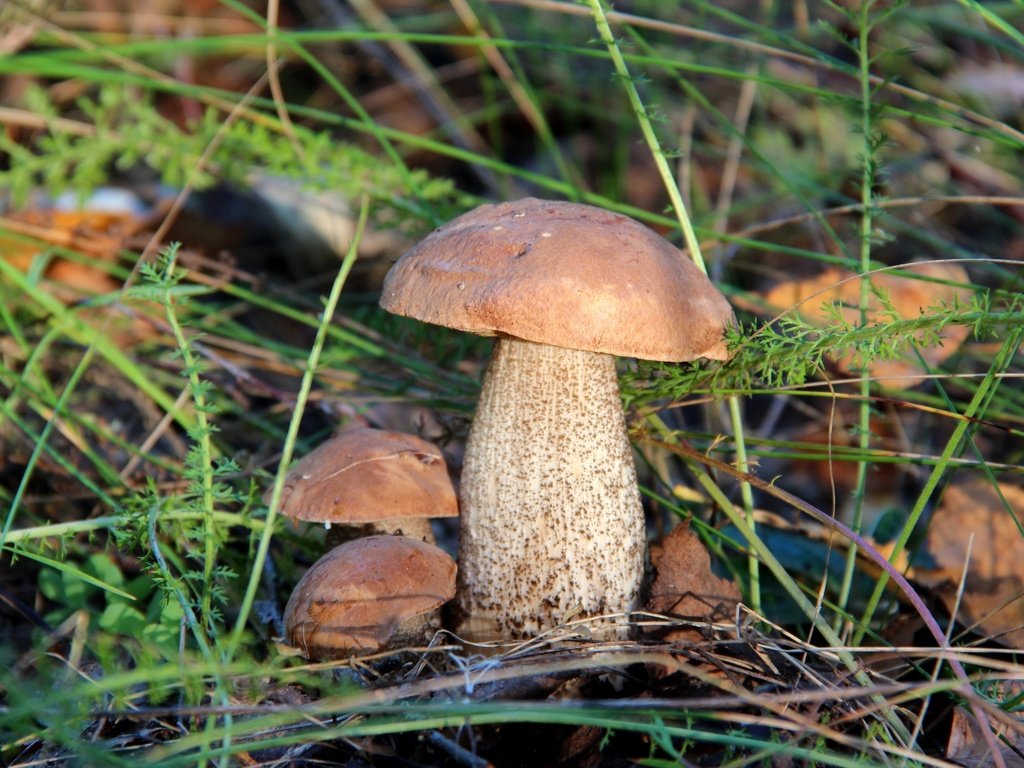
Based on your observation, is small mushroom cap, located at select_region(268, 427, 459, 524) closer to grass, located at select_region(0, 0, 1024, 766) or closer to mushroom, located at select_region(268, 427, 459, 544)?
mushroom, located at select_region(268, 427, 459, 544)

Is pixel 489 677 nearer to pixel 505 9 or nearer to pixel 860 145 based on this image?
Result: pixel 505 9

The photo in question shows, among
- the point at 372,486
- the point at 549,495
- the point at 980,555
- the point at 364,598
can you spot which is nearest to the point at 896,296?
the point at 980,555

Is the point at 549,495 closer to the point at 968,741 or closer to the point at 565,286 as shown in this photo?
the point at 565,286

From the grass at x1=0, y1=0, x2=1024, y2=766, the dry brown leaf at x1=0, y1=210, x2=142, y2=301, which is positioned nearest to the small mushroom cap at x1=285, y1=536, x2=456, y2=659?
the grass at x1=0, y1=0, x2=1024, y2=766

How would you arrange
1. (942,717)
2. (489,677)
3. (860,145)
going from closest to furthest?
(489,677) → (942,717) → (860,145)

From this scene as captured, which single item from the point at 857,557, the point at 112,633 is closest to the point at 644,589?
the point at 857,557

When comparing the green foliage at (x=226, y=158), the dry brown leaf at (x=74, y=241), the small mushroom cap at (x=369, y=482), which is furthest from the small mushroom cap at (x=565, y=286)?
the dry brown leaf at (x=74, y=241)
